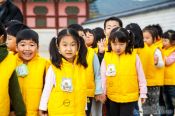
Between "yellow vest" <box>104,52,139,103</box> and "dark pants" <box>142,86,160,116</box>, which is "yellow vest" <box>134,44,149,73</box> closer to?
"dark pants" <box>142,86,160,116</box>

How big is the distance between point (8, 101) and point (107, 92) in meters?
1.73

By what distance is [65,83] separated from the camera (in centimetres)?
314

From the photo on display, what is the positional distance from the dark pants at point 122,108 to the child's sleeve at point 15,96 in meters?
1.62

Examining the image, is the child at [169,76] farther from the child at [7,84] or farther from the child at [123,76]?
the child at [7,84]

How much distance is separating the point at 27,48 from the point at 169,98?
2922 mm

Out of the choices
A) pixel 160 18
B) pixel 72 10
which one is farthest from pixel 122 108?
pixel 72 10

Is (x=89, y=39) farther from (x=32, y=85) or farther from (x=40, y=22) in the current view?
(x=40, y=22)

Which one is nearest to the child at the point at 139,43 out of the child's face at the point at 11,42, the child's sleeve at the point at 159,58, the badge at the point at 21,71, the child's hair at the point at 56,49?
the child's sleeve at the point at 159,58

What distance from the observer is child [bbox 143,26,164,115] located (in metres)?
5.03

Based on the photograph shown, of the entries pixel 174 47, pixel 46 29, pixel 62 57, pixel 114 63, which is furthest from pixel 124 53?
pixel 46 29

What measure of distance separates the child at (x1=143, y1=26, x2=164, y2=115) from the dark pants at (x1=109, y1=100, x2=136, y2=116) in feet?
3.38

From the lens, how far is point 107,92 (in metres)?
4.22

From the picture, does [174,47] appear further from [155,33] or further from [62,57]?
[62,57]

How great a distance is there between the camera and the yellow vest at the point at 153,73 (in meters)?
5.00
